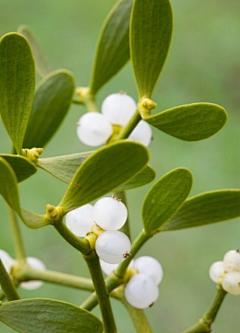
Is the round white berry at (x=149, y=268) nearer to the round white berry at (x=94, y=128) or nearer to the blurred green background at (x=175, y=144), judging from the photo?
the round white berry at (x=94, y=128)

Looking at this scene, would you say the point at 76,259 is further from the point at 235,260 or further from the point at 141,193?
the point at 235,260

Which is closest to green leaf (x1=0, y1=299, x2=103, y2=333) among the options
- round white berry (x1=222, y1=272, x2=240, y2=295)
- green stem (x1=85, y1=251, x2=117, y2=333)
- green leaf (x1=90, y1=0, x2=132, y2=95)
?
green stem (x1=85, y1=251, x2=117, y2=333)

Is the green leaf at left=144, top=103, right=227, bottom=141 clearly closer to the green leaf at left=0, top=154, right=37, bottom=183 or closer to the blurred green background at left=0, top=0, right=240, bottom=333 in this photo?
the green leaf at left=0, top=154, right=37, bottom=183

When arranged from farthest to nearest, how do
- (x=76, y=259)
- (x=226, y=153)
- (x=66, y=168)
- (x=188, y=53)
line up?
(x=188, y=53) < (x=226, y=153) < (x=76, y=259) < (x=66, y=168)

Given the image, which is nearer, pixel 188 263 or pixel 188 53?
pixel 188 263

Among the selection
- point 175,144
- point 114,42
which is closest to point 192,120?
point 114,42

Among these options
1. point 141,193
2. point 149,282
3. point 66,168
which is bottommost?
point 141,193

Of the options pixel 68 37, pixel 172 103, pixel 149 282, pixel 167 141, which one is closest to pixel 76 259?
pixel 167 141
